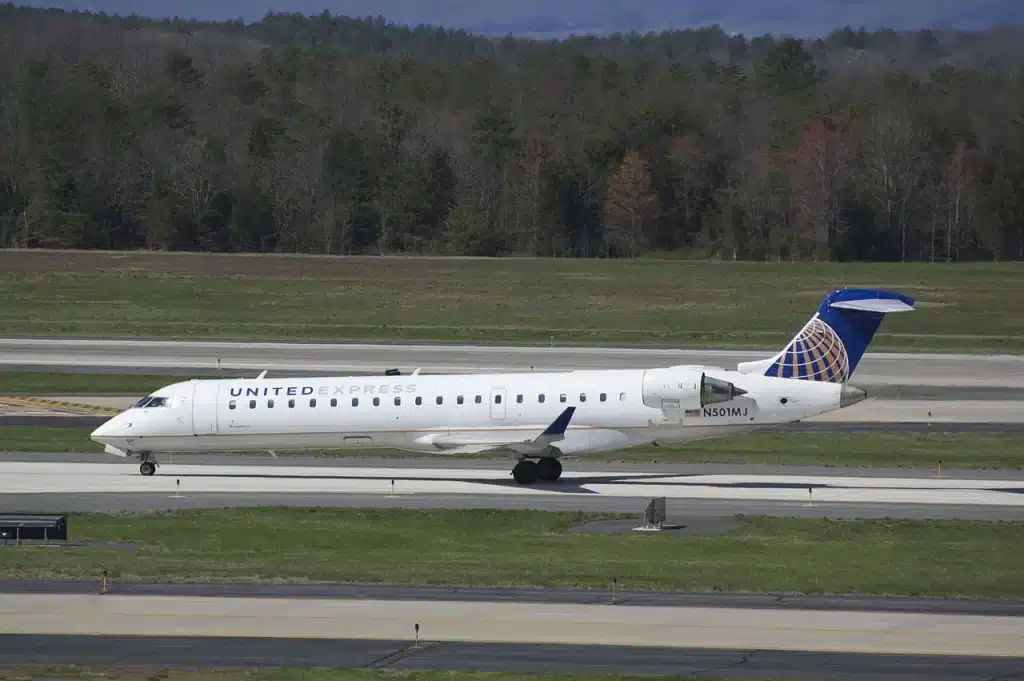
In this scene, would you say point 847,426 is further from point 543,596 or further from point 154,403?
point 543,596

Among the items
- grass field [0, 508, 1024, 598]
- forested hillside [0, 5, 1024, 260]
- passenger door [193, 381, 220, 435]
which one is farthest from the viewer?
forested hillside [0, 5, 1024, 260]

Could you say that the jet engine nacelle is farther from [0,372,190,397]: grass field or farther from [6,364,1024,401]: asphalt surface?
[0,372,190,397]: grass field

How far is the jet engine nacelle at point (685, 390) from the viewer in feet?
142

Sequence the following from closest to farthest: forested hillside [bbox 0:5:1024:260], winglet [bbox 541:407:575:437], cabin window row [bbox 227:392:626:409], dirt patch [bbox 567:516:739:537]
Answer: dirt patch [bbox 567:516:739:537] < winglet [bbox 541:407:575:437] < cabin window row [bbox 227:392:626:409] < forested hillside [bbox 0:5:1024:260]

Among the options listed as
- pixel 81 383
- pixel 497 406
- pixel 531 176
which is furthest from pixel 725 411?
pixel 531 176

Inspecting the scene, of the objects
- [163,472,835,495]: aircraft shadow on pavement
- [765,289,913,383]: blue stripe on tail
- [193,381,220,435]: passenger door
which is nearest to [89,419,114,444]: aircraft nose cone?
[163,472,835,495]: aircraft shadow on pavement

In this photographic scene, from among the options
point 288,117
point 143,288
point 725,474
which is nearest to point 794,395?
point 725,474

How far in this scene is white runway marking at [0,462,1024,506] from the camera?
42.5m

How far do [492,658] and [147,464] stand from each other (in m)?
23.5

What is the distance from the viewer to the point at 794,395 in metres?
43.5

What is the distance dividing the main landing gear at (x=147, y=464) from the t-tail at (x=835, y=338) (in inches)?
721

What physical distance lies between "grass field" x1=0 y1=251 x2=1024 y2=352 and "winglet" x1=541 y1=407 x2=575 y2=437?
40.2 m

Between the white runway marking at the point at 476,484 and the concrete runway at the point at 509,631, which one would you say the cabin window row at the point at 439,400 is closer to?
the white runway marking at the point at 476,484

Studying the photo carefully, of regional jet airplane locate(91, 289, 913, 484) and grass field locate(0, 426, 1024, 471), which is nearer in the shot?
regional jet airplane locate(91, 289, 913, 484)
